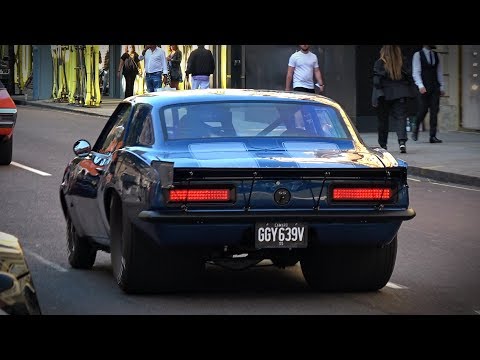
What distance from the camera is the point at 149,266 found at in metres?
9.91

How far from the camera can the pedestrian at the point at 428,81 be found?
81.0 feet

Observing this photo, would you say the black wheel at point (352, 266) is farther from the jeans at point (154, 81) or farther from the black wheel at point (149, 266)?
the jeans at point (154, 81)

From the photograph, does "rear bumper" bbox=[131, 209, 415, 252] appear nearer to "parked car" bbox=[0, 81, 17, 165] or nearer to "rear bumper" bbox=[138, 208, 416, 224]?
"rear bumper" bbox=[138, 208, 416, 224]

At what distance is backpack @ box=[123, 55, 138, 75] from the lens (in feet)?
136

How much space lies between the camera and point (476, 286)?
432 inches

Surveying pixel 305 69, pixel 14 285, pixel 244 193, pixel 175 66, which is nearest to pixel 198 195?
pixel 244 193

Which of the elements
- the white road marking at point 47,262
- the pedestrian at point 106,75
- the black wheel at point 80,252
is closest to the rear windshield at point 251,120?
the black wheel at point 80,252

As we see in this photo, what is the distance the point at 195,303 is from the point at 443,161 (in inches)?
487

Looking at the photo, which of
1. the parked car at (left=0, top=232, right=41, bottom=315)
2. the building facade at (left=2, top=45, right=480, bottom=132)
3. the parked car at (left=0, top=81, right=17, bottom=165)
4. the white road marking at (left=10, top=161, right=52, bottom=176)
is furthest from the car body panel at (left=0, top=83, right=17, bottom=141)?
the parked car at (left=0, top=232, right=41, bottom=315)

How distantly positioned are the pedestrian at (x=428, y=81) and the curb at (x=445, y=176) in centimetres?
365

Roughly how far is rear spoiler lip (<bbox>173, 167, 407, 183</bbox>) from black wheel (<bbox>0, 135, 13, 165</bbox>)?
12859 mm

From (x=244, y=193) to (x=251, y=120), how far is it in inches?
53.0
